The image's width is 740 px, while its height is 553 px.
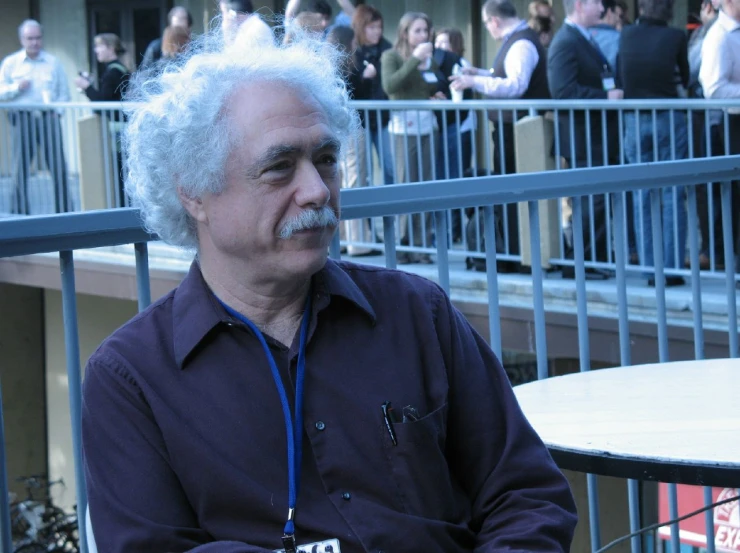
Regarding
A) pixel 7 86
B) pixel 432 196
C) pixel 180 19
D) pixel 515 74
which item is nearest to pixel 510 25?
pixel 515 74

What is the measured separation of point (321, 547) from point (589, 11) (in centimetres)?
561

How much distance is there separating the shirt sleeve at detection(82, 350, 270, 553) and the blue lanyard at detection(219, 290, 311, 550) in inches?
3.1

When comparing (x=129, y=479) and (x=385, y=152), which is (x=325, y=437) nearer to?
(x=129, y=479)

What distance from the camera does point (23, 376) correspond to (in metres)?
14.5

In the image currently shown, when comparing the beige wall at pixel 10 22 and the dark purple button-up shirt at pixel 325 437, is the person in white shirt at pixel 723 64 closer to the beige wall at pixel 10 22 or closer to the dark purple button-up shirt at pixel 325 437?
the dark purple button-up shirt at pixel 325 437

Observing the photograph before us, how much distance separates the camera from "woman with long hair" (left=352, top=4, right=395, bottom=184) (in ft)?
26.2

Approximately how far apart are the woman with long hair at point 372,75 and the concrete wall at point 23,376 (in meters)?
7.57

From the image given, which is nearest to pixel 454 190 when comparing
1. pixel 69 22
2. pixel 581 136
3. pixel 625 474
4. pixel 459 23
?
pixel 625 474

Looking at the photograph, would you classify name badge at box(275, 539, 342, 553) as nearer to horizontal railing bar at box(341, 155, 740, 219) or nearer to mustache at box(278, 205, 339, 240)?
mustache at box(278, 205, 339, 240)

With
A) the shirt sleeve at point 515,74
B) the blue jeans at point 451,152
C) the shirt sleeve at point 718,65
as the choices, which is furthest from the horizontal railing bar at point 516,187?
the blue jeans at point 451,152

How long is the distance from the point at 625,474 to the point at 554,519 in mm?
302

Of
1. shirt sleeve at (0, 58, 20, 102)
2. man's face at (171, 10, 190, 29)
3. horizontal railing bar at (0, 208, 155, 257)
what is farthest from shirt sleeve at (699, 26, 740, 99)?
shirt sleeve at (0, 58, 20, 102)

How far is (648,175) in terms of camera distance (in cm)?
359

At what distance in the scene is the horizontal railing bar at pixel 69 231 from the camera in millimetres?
2197
